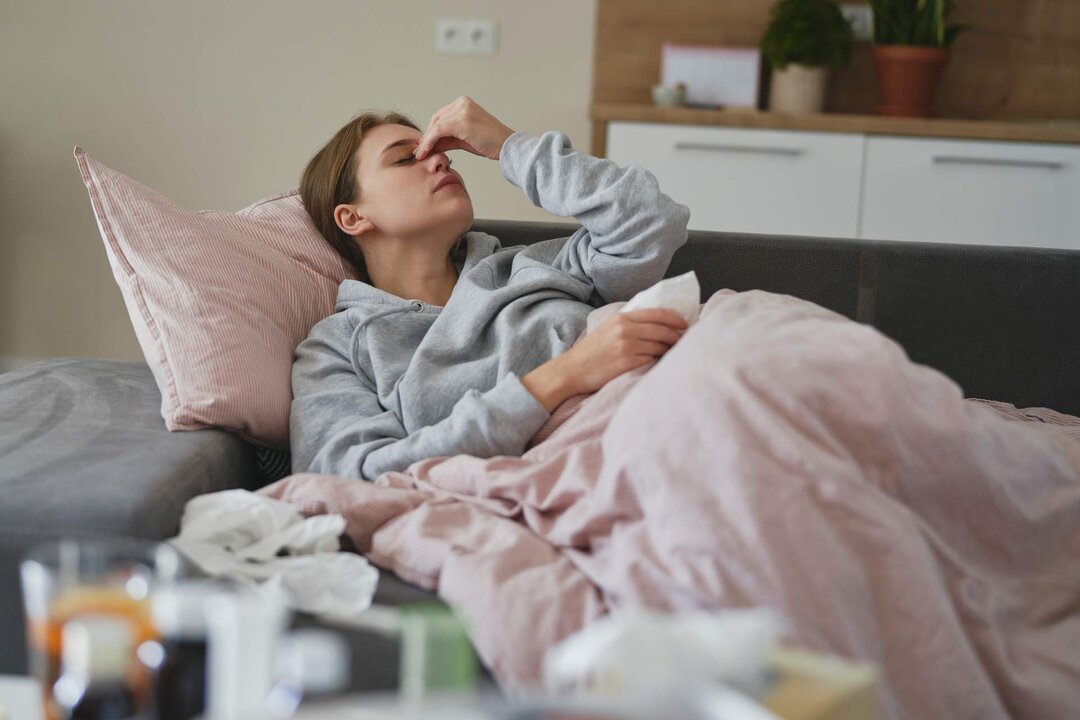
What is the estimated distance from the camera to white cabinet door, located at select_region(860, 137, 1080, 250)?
10.9 ft

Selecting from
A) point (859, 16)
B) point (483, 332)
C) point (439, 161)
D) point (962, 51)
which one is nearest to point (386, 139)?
point (439, 161)

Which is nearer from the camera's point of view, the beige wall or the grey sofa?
the grey sofa

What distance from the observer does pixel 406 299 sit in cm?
196

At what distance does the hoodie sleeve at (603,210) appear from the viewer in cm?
182

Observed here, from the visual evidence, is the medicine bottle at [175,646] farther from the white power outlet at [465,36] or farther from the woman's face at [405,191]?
the white power outlet at [465,36]

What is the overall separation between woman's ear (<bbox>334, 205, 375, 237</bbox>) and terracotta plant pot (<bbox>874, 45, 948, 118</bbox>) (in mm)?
2034

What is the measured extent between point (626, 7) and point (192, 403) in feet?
8.01

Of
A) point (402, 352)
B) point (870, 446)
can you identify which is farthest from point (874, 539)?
point (402, 352)

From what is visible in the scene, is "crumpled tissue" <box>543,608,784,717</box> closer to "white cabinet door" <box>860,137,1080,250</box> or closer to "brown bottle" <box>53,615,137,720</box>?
"brown bottle" <box>53,615,137,720</box>

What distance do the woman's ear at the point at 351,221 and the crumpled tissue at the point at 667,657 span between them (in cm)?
130

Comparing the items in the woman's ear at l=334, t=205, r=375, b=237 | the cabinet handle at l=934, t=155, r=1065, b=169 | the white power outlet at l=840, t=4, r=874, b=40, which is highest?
the white power outlet at l=840, t=4, r=874, b=40

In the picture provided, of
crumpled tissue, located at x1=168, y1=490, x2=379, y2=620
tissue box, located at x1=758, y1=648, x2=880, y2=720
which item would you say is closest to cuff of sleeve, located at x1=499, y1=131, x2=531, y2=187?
crumpled tissue, located at x1=168, y1=490, x2=379, y2=620

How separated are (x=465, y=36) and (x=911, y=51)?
4.31 ft

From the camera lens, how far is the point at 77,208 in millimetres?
3736
